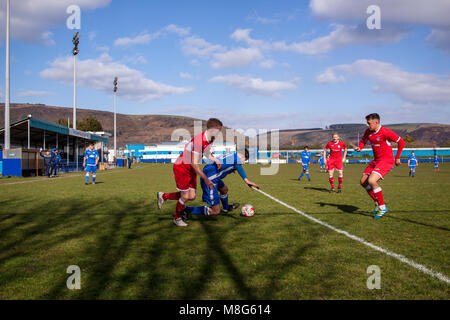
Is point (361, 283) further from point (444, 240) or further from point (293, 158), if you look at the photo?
point (293, 158)

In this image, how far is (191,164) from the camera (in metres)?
6.13

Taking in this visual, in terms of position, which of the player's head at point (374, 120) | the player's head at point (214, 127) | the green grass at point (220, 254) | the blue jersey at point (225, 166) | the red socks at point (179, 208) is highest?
the player's head at point (374, 120)

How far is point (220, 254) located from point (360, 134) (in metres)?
165

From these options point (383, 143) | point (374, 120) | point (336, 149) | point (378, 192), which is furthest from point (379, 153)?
point (336, 149)

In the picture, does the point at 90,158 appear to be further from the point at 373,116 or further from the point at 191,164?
the point at 373,116

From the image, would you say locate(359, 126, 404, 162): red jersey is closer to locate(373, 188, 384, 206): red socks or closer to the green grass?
locate(373, 188, 384, 206): red socks

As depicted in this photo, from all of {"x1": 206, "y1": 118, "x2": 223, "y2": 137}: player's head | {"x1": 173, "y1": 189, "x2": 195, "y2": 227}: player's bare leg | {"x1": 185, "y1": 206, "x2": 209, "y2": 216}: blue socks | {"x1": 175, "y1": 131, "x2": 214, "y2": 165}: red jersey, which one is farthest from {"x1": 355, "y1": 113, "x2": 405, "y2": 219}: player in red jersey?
{"x1": 173, "y1": 189, "x2": 195, "y2": 227}: player's bare leg

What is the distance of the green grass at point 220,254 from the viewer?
339cm

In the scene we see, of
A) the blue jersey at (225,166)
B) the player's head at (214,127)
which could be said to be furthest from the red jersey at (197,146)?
the blue jersey at (225,166)

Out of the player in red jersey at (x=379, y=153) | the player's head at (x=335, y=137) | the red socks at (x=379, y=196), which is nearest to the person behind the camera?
the red socks at (x=379, y=196)

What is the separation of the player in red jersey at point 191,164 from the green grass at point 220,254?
613 millimetres

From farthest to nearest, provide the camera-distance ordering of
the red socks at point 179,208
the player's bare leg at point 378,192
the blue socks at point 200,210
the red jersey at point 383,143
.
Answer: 1. the red jersey at point 383,143
2. the player's bare leg at point 378,192
3. the blue socks at point 200,210
4. the red socks at point 179,208

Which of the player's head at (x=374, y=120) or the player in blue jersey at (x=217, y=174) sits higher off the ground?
Answer: the player's head at (x=374, y=120)

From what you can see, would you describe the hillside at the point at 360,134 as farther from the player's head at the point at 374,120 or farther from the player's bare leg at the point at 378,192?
the player's bare leg at the point at 378,192
